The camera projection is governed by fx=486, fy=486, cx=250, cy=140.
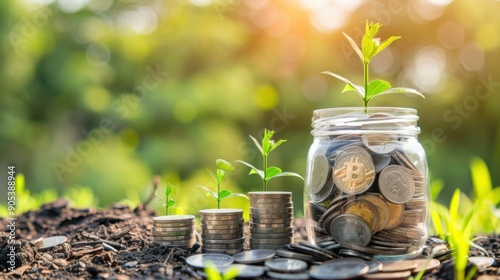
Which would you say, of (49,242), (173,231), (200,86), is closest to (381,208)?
(173,231)

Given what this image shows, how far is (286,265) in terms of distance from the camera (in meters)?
1.85

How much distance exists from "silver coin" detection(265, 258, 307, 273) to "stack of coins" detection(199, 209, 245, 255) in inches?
13.6

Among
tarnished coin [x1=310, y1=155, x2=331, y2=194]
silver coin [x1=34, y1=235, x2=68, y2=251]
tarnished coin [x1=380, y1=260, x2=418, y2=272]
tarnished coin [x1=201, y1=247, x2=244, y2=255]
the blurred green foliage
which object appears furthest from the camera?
the blurred green foliage

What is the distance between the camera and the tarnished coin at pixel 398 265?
182 centimetres

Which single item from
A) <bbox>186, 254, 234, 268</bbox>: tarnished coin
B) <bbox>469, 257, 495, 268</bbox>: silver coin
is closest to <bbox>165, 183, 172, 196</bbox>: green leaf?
<bbox>186, 254, 234, 268</bbox>: tarnished coin

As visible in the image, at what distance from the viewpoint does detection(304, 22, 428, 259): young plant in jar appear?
2000mm

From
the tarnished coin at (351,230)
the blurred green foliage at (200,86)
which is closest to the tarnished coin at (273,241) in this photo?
the tarnished coin at (351,230)

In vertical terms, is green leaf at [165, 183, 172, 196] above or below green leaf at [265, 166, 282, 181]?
below

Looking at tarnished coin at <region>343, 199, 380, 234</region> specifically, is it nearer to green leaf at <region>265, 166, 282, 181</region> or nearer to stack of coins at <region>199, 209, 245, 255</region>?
green leaf at <region>265, 166, 282, 181</region>

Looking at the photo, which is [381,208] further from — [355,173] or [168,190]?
[168,190]

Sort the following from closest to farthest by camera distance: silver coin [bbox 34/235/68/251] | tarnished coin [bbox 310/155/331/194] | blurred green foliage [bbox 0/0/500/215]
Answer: tarnished coin [bbox 310/155/331/194]
silver coin [bbox 34/235/68/251]
blurred green foliage [bbox 0/0/500/215]

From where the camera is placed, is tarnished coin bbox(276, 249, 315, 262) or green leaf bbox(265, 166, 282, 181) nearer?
tarnished coin bbox(276, 249, 315, 262)

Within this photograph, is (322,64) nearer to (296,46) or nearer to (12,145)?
(296,46)

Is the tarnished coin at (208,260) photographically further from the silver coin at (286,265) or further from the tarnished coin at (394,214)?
the tarnished coin at (394,214)
